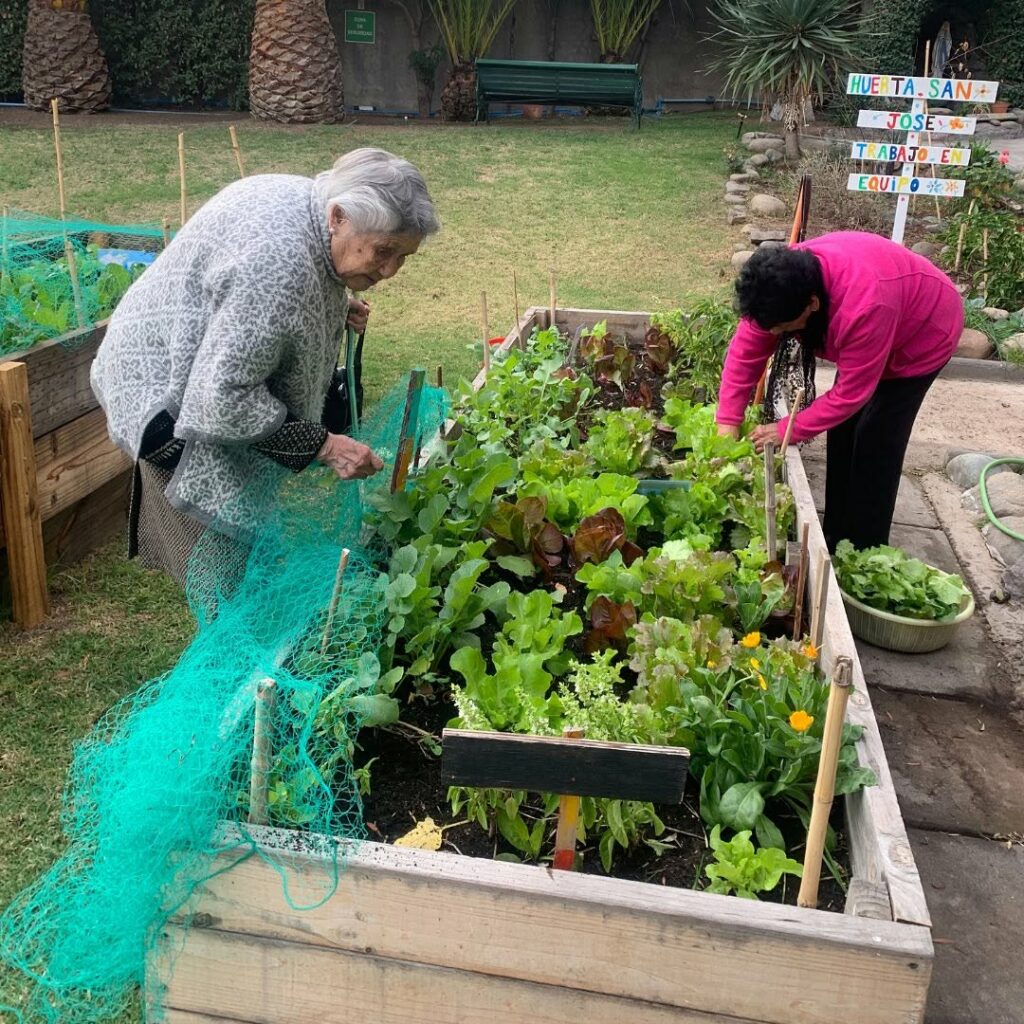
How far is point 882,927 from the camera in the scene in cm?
175

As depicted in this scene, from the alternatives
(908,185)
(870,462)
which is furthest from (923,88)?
(870,462)

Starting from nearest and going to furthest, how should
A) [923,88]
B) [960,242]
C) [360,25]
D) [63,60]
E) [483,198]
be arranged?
[923,88]
[960,242]
[483,198]
[63,60]
[360,25]

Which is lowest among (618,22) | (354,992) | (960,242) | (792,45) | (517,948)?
(354,992)

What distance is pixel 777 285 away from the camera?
330 centimetres

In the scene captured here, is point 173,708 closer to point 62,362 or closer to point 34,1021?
point 34,1021

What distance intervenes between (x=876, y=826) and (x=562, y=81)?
13851 millimetres

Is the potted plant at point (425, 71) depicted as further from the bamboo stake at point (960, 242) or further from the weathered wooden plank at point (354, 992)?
the weathered wooden plank at point (354, 992)

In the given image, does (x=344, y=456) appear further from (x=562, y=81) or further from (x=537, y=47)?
(x=537, y=47)

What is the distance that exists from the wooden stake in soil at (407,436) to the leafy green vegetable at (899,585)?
5.42ft

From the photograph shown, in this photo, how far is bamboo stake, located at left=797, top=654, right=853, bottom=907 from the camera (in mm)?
1732

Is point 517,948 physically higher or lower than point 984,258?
lower

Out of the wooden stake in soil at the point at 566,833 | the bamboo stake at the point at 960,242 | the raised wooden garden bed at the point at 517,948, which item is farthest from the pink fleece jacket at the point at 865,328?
the bamboo stake at the point at 960,242

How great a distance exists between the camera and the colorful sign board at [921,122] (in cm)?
711

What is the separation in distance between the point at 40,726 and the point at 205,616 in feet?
2.59
